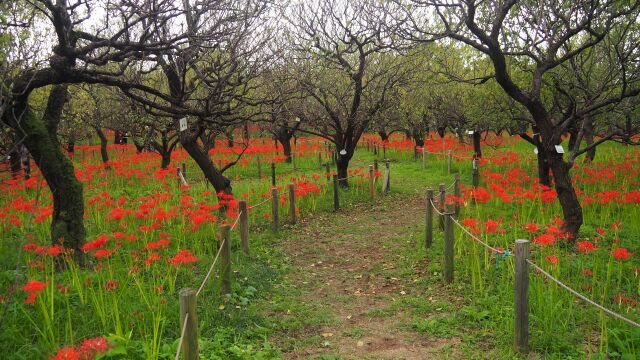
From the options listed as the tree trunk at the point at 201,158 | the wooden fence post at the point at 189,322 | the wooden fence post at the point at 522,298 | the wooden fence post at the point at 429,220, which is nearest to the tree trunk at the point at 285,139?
the tree trunk at the point at 201,158

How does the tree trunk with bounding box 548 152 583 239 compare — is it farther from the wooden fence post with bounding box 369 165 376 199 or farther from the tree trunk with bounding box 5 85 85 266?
the tree trunk with bounding box 5 85 85 266

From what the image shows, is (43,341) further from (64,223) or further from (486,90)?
(486,90)

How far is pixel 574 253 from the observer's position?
7.34m

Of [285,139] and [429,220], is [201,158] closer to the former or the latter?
[429,220]

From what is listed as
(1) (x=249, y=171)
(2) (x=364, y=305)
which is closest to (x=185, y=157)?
(1) (x=249, y=171)

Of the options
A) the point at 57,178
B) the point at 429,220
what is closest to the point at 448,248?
the point at 429,220

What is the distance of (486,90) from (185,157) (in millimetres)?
15195

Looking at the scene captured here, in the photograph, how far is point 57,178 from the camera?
6.57m

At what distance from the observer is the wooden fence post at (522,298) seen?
4.41 m

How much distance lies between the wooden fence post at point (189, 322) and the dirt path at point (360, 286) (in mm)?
1459

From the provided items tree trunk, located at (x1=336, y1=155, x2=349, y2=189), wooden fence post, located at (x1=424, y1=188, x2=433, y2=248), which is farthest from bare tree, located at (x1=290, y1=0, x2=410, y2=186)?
wooden fence post, located at (x1=424, y1=188, x2=433, y2=248)

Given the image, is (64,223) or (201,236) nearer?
(64,223)

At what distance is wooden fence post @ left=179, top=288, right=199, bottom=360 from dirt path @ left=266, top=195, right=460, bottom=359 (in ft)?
4.79

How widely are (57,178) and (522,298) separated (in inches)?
262
